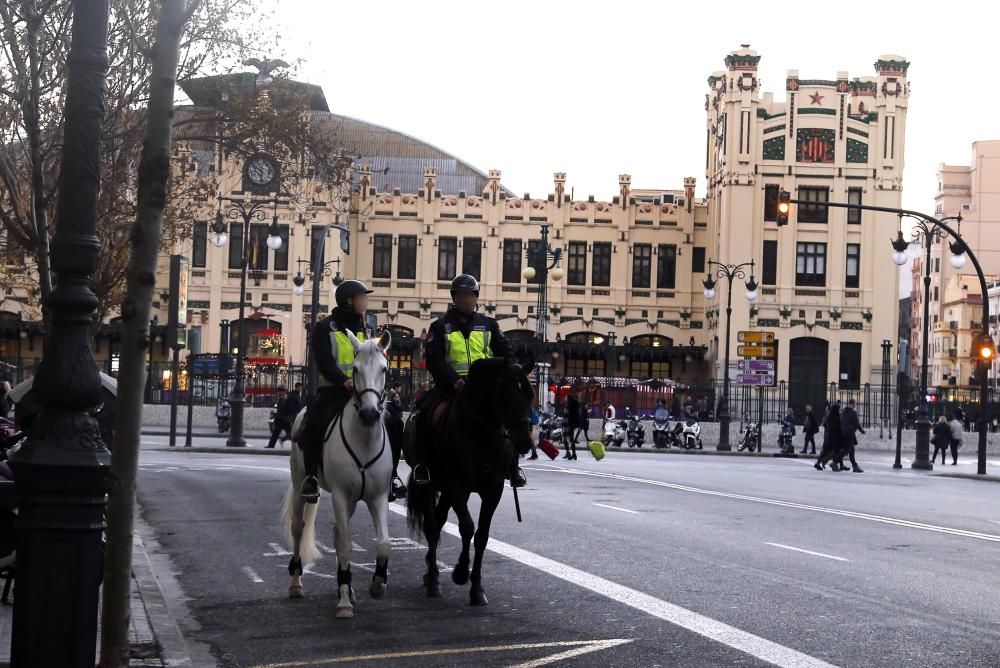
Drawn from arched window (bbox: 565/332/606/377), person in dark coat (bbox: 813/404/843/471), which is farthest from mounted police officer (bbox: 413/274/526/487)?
arched window (bbox: 565/332/606/377)

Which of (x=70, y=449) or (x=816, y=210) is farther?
(x=816, y=210)

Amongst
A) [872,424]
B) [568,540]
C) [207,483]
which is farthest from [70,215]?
[872,424]

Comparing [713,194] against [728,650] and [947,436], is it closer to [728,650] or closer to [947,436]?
[947,436]

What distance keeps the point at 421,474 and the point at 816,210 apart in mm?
59222

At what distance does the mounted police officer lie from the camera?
10.4 meters

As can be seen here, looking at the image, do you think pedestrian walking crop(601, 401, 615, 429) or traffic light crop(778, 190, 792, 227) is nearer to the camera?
traffic light crop(778, 190, 792, 227)

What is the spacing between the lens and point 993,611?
9.70 meters

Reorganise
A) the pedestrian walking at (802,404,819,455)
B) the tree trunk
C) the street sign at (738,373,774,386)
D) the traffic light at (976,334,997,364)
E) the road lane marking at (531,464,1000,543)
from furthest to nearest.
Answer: the street sign at (738,373,774,386) → the pedestrian walking at (802,404,819,455) → the traffic light at (976,334,997,364) → the road lane marking at (531,464,1000,543) → the tree trunk

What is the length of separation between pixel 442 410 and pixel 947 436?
3600cm

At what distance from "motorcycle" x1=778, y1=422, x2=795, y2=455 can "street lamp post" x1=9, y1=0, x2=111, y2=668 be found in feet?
144

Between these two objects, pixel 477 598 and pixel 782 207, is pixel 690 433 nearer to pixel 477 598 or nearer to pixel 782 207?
pixel 782 207

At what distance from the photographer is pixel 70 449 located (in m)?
5.63

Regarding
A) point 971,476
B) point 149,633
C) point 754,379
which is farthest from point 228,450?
point 149,633

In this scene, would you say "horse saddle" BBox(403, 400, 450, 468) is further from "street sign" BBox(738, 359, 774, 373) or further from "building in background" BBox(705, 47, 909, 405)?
"building in background" BBox(705, 47, 909, 405)
